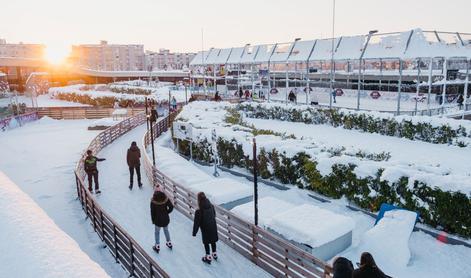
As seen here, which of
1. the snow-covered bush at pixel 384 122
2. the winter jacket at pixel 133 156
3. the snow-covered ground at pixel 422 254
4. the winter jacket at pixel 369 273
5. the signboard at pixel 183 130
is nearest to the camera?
the winter jacket at pixel 369 273

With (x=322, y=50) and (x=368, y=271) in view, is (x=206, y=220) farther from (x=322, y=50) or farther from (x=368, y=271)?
(x=322, y=50)

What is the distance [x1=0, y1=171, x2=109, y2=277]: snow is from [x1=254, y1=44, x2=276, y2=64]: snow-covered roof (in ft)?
90.7

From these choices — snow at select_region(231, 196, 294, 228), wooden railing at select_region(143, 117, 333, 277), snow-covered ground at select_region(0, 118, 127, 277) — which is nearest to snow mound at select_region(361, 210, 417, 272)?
wooden railing at select_region(143, 117, 333, 277)

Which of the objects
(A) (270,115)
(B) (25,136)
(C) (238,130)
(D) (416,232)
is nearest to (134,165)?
(C) (238,130)

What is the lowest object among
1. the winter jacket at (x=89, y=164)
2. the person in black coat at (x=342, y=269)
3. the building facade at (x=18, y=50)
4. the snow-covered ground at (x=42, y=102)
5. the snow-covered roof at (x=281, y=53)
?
the snow-covered ground at (x=42, y=102)

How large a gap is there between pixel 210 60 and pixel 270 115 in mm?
15920

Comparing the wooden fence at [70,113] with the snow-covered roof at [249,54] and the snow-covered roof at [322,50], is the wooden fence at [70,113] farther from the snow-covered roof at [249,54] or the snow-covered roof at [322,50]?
the snow-covered roof at [322,50]

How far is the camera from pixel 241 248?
8.98 m

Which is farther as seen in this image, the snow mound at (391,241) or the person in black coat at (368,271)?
the snow mound at (391,241)

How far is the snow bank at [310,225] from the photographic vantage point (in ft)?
27.0

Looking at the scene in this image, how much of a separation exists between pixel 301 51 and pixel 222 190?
22.1 metres

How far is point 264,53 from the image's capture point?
3481 cm

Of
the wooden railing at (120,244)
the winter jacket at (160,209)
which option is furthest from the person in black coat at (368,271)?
the winter jacket at (160,209)

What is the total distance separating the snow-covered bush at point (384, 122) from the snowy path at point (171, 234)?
43.5 feet
